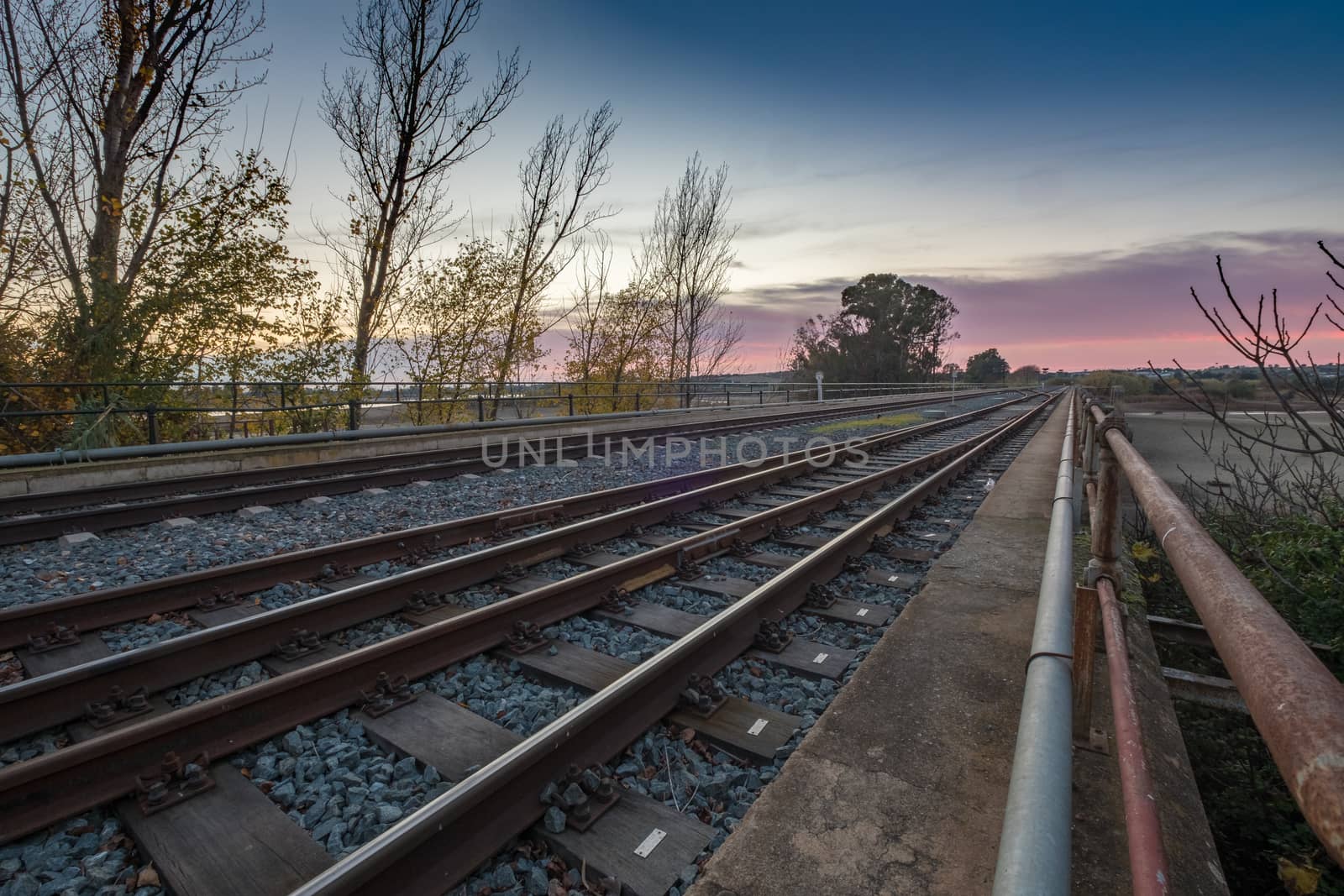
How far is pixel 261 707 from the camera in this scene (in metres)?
3.21

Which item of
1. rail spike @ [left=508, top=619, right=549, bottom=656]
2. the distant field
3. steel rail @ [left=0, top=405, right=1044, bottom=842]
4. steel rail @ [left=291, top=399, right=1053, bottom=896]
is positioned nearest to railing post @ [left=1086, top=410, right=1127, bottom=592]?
steel rail @ [left=291, top=399, right=1053, bottom=896]

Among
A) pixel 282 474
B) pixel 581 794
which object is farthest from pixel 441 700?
Answer: pixel 282 474

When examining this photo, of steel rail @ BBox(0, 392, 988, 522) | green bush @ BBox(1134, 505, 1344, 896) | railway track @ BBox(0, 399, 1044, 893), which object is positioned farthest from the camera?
steel rail @ BBox(0, 392, 988, 522)

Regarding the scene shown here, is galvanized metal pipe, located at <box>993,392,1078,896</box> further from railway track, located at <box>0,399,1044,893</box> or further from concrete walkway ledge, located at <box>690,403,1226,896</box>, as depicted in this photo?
railway track, located at <box>0,399,1044,893</box>

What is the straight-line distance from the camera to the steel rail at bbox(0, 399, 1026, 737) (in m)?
3.25

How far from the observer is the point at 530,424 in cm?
1625

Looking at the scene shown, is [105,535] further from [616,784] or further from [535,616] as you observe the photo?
[616,784]

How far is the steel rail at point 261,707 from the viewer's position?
2613 millimetres

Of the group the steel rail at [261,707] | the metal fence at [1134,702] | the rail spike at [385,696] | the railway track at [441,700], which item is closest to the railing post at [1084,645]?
the metal fence at [1134,702]

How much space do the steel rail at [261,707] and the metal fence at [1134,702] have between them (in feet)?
10.1

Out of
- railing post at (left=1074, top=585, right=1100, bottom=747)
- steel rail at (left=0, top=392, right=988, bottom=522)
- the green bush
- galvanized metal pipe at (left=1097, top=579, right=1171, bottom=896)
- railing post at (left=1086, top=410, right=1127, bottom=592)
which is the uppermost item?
railing post at (left=1086, top=410, right=1127, bottom=592)

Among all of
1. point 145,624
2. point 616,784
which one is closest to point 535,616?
point 616,784

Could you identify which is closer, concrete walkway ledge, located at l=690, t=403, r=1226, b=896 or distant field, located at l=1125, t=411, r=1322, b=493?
concrete walkway ledge, located at l=690, t=403, r=1226, b=896

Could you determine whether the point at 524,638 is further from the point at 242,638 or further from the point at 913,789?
the point at 913,789
